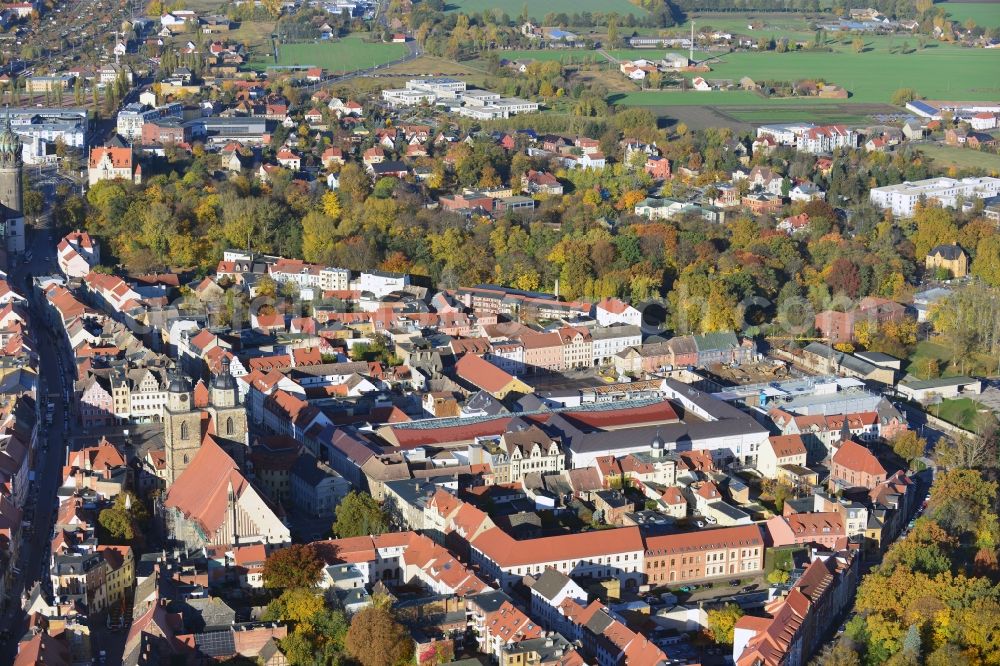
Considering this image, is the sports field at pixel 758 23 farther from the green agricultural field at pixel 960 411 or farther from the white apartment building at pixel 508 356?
the green agricultural field at pixel 960 411

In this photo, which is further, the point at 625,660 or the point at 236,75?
the point at 236,75

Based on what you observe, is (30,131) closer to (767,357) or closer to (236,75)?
(236,75)

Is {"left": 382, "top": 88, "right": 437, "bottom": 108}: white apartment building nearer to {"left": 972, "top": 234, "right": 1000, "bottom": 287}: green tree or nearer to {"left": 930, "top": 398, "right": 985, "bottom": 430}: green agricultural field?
{"left": 972, "top": 234, "right": 1000, "bottom": 287}: green tree

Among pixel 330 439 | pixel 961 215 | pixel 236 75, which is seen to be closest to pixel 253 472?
pixel 330 439

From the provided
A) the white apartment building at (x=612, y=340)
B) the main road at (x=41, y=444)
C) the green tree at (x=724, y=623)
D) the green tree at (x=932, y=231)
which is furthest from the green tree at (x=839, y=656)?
the green tree at (x=932, y=231)

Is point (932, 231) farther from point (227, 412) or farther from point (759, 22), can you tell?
point (759, 22)

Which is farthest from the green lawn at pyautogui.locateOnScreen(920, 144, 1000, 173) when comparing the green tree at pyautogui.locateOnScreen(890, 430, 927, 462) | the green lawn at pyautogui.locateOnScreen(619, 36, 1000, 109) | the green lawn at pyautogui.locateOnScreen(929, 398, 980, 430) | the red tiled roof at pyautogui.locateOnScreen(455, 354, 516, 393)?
the red tiled roof at pyautogui.locateOnScreen(455, 354, 516, 393)
